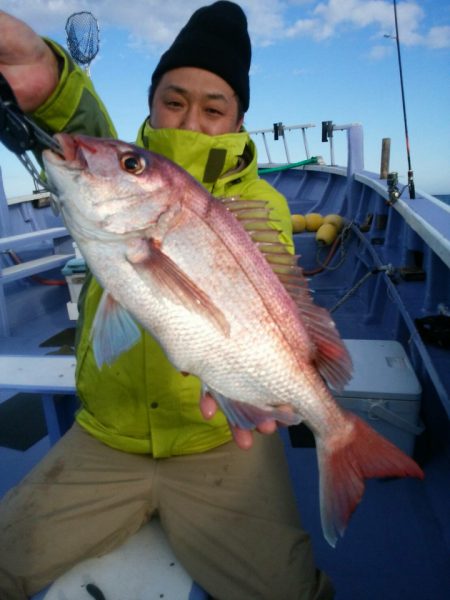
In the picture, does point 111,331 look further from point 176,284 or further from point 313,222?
point 313,222

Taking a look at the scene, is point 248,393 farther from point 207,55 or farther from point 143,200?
point 207,55

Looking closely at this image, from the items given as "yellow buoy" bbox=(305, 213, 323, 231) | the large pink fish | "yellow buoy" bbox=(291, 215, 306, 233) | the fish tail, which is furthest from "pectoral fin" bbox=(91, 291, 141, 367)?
"yellow buoy" bbox=(305, 213, 323, 231)

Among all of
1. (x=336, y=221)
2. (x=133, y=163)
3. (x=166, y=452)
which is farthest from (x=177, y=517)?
(x=336, y=221)

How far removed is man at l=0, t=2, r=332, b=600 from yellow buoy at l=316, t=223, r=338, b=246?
4096mm

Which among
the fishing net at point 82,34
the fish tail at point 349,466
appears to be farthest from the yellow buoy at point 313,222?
the fish tail at point 349,466

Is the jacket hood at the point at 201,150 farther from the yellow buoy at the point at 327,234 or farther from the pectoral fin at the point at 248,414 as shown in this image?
the yellow buoy at the point at 327,234

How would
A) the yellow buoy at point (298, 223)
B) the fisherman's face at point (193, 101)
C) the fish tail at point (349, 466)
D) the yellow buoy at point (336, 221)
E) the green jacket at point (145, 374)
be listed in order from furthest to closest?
1. the yellow buoy at point (298, 223)
2. the yellow buoy at point (336, 221)
3. the fisherman's face at point (193, 101)
4. the green jacket at point (145, 374)
5. the fish tail at point (349, 466)

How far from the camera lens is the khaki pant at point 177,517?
1610mm

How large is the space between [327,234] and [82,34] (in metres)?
4.33

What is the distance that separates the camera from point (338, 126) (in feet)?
25.3

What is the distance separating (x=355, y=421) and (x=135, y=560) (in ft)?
3.35

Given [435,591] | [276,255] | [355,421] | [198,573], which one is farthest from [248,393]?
[435,591]

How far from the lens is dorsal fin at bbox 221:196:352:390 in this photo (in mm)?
1643

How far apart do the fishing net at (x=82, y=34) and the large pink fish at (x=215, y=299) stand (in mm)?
5307
